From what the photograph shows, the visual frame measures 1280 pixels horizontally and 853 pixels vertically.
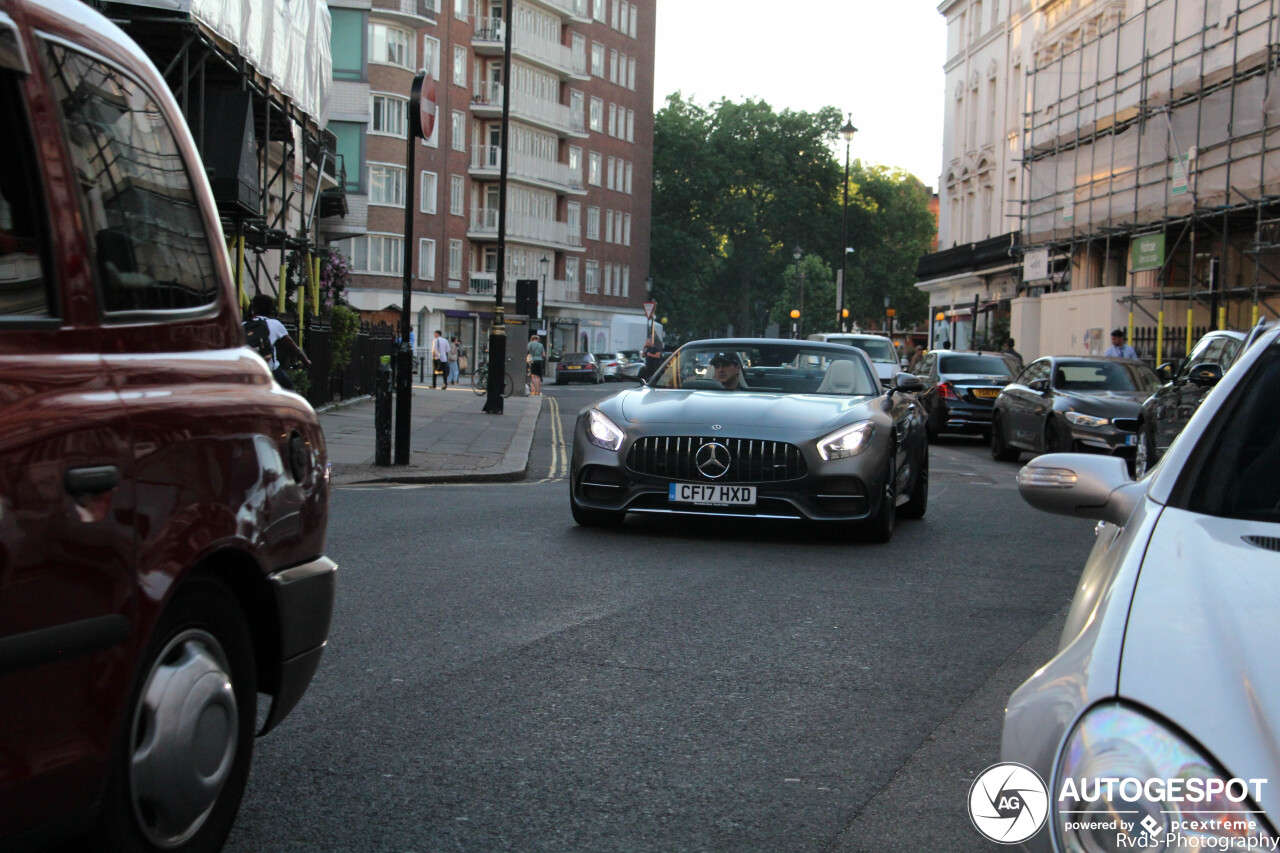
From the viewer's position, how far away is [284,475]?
3.76 metres

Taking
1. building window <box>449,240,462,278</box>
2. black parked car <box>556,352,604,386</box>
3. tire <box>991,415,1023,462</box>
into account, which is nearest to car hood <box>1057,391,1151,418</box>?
tire <box>991,415,1023,462</box>

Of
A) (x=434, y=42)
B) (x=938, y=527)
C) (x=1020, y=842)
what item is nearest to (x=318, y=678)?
(x=1020, y=842)

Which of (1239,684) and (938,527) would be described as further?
(938,527)

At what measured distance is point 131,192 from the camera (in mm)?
3236

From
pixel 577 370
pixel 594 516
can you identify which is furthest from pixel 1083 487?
pixel 577 370

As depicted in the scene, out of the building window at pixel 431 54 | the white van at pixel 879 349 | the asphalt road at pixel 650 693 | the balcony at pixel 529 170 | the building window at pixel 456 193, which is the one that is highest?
the building window at pixel 431 54

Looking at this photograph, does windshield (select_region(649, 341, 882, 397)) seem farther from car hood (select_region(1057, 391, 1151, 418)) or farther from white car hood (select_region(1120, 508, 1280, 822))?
Answer: white car hood (select_region(1120, 508, 1280, 822))

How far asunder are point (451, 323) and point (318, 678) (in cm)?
6826

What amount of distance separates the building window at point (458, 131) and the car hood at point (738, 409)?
6369 cm

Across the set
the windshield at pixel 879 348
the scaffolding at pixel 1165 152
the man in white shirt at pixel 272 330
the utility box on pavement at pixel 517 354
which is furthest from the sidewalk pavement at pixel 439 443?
the scaffolding at pixel 1165 152

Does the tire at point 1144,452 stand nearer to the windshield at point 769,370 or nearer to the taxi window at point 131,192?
the windshield at point 769,370

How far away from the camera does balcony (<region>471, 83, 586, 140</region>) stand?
7450cm

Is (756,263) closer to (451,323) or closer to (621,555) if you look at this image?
(451,323)

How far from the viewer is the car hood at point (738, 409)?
381 inches
